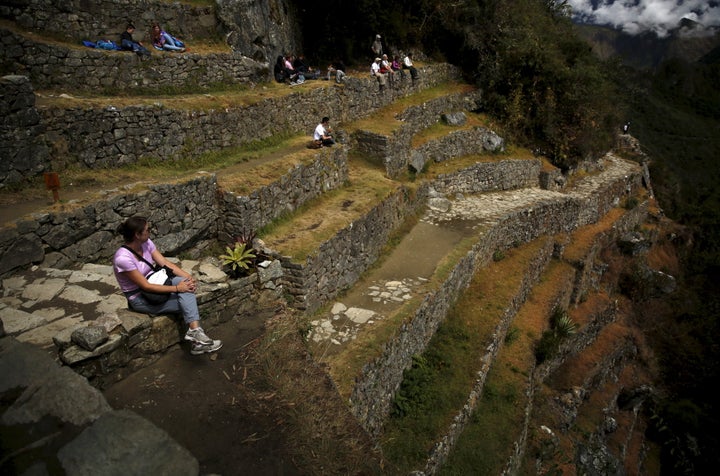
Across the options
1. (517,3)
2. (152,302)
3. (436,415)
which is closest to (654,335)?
(436,415)

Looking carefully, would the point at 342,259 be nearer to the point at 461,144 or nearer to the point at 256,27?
the point at 256,27

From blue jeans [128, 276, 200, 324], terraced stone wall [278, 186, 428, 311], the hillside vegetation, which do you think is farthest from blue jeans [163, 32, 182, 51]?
blue jeans [128, 276, 200, 324]

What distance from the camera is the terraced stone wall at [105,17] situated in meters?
10.1

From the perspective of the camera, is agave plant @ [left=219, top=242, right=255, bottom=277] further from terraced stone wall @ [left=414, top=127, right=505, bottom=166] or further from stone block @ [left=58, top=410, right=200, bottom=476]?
terraced stone wall @ [left=414, top=127, right=505, bottom=166]

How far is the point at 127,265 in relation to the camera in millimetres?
5562

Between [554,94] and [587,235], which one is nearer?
[587,235]

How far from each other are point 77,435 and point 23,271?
416 cm

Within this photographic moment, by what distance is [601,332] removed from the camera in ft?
58.2

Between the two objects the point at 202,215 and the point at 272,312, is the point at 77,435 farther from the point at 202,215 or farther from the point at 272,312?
the point at 202,215

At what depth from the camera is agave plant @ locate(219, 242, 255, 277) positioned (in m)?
7.70

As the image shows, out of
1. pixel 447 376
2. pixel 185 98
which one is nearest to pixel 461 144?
pixel 447 376

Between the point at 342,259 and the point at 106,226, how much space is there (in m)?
4.79

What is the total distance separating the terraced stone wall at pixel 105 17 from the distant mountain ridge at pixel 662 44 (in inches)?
2919

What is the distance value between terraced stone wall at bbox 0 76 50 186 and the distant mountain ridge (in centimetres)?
8035
